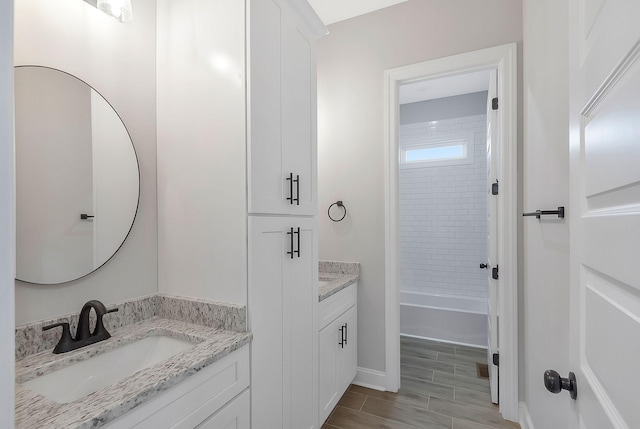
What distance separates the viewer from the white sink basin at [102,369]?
0.93m

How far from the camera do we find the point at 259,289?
1.28 metres

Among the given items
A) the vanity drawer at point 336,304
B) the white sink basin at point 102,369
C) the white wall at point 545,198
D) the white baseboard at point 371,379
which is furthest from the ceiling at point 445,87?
the white sink basin at point 102,369

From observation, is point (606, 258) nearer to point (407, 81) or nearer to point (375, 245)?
point (375, 245)

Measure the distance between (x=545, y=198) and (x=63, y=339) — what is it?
6.99 ft

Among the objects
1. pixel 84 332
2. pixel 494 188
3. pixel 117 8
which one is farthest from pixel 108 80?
pixel 494 188

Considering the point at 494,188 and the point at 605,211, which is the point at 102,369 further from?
the point at 494,188

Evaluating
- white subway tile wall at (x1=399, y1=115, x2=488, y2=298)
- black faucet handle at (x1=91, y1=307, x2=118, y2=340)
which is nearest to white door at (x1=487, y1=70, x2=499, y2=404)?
white subway tile wall at (x1=399, y1=115, x2=488, y2=298)

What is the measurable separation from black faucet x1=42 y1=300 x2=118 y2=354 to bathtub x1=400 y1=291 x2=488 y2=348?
3.01 meters

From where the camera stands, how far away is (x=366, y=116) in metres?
2.37

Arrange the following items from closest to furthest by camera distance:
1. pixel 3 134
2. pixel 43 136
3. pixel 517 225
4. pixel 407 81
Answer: pixel 3 134, pixel 43 136, pixel 517 225, pixel 407 81

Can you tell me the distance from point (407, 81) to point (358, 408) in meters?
2.38

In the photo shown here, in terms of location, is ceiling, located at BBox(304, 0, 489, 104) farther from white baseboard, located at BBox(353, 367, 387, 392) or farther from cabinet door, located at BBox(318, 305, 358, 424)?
white baseboard, located at BBox(353, 367, 387, 392)

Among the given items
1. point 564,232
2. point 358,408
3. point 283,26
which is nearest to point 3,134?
point 283,26

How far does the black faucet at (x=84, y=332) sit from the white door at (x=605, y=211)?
1.41m
